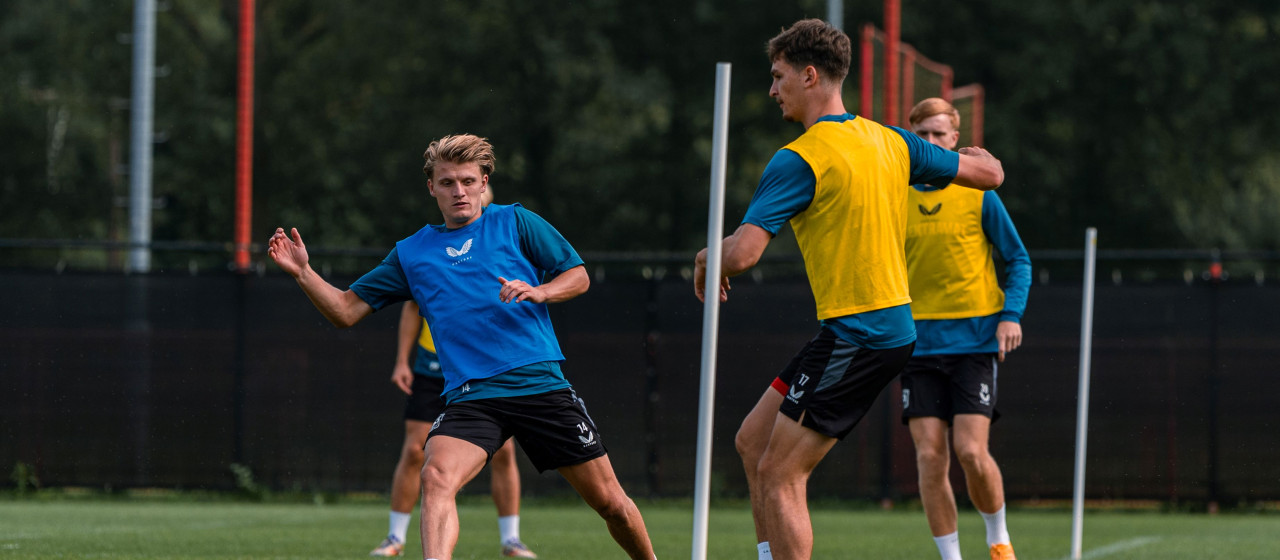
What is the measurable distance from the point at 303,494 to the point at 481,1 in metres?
23.5

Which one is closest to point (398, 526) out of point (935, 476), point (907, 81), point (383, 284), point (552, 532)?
point (552, 532)

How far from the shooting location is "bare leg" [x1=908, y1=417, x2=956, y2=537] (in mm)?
6996

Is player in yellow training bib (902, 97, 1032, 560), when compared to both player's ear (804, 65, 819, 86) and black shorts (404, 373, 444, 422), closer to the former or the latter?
player's ear (804, 65, 819, 86)

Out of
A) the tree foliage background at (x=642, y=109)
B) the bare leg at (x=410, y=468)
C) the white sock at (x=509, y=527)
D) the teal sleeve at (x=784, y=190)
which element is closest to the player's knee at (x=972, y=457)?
the teal sleeve at (x=784, y=190)

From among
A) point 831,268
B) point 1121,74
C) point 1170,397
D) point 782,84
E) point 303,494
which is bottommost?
point 303,494

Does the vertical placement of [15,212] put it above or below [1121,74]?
below

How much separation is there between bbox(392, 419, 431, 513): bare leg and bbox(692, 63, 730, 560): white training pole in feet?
13.2

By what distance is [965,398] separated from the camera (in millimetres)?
7215

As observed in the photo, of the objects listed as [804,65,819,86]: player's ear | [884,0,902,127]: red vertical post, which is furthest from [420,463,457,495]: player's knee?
[884,0,902,127]: red vertical post

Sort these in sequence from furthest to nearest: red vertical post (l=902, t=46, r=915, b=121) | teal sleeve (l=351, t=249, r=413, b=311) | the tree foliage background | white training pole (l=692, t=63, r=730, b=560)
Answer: the tree foliage background
red vertical post (l=902, t=46, r=915, b=121)
teal sleeve (l=351, t=249, r=413, b=311)
white training pole (l=692, t=63, r=730, b=560)

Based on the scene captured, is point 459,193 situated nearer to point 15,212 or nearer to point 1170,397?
point 1170,397

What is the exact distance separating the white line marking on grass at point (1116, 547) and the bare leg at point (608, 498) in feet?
12.2

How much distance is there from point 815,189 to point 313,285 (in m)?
1.90

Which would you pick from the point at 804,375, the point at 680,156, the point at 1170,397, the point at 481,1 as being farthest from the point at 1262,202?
the point at 804,375
